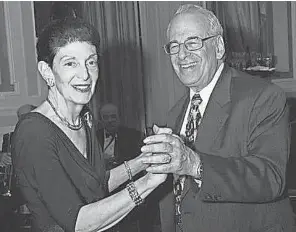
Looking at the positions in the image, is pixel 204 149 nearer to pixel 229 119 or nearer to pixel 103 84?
pixel 229 119

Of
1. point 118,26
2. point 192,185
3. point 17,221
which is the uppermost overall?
A: point 118,26

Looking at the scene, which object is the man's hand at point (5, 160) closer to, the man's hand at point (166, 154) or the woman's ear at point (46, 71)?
the woman's ear at point (46, 71)

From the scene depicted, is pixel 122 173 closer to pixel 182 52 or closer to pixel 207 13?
pixel 182 52

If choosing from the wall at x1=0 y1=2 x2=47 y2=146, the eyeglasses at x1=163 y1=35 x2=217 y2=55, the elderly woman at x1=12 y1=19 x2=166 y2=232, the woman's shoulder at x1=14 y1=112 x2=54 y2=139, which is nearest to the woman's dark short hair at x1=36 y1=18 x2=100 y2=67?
the elderly woman at x1=12 y1=19 x2=166 y2=232

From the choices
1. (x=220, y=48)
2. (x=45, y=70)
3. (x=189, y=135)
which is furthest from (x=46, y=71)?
(x=220, y=48)

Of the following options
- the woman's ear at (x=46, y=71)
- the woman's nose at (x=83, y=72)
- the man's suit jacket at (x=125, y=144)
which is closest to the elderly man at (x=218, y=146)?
the woman's nose at (x=83, y=72)

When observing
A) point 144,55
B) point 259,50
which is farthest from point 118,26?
point 259,50

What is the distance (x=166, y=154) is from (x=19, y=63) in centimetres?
458

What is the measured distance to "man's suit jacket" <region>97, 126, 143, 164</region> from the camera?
4.59 m

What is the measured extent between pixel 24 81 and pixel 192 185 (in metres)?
4.26

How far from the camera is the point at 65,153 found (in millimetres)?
1804

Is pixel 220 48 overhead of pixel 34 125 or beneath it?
overhead

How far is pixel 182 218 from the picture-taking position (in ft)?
6.92

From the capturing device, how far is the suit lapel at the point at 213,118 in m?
→ 2.04
